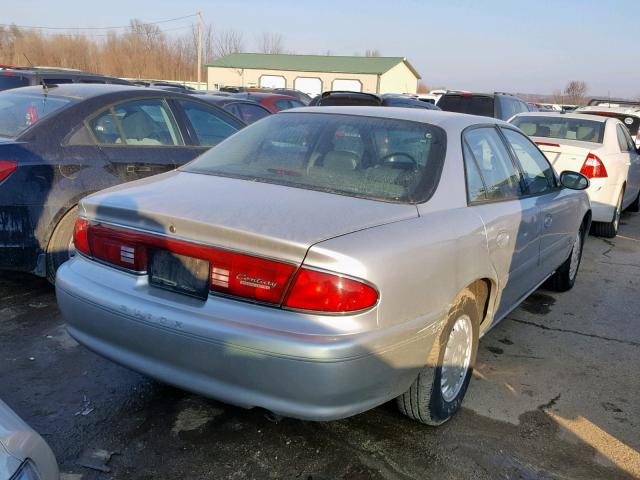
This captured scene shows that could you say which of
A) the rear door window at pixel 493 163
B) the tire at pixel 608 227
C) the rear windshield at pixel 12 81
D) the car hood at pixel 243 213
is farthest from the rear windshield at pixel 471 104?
the car hood at pixel 243 213

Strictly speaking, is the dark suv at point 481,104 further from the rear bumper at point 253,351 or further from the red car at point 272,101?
the rear bumper at point 253,351

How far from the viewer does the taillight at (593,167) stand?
22.8 ft

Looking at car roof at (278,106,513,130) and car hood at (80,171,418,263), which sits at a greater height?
car roof at (278,106,513,130)

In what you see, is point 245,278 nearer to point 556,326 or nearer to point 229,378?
point 229,378

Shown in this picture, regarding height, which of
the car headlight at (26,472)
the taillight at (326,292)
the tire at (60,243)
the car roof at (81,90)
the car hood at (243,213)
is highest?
the car roof at (81,90)

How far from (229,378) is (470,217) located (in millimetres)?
1433

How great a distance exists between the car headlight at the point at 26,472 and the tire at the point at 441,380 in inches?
65.0

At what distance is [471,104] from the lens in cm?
1316

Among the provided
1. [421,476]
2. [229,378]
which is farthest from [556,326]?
[229,378]

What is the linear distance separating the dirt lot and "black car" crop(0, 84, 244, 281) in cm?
61

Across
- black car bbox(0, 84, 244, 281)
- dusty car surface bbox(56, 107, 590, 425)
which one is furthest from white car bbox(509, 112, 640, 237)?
black car bbox(0, 84, 244, 281)

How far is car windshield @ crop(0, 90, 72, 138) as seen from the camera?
4.46 meters

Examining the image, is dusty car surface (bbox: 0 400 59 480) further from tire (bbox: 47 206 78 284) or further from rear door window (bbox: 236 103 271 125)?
rear door window (bbox: 236 103 271 125)

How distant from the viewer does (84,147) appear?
4449 mm
